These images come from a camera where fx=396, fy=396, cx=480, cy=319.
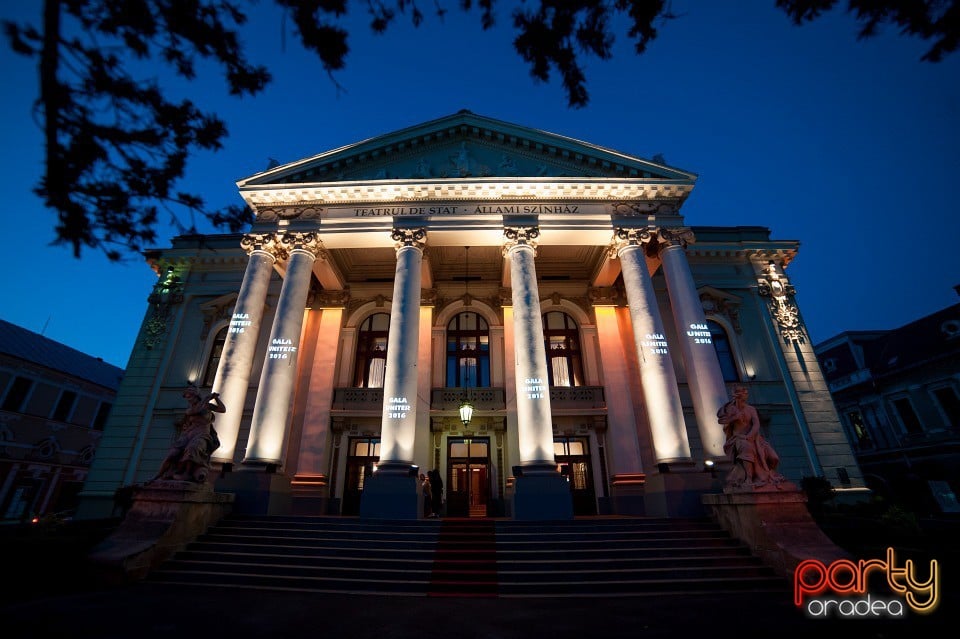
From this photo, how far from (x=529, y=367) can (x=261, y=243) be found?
33.4 feet

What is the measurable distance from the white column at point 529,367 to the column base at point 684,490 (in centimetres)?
288

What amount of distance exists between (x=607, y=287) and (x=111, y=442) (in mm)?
20853

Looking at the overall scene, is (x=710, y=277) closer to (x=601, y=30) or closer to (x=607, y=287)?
(x=607, y=287)

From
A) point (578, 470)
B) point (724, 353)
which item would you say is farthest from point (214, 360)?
point (724, 353)

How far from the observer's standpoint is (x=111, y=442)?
597 inches

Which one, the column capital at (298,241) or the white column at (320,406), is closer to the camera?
Result: the column capital at (298,241)

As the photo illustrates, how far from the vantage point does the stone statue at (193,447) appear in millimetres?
8492

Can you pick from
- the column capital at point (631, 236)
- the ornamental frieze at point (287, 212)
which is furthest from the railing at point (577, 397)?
the ornamental frieze at point (287, 212)

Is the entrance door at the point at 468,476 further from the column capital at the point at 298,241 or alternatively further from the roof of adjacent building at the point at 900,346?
Answer: the roof of adjacent building at the point at 900,346

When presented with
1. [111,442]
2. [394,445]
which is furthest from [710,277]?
[111,442]

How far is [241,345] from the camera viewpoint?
39.6 ft

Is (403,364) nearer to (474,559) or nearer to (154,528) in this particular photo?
(474,559)

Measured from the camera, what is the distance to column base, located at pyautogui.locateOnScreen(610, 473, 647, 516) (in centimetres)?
1388

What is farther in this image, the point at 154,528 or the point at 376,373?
the point at 376,373
